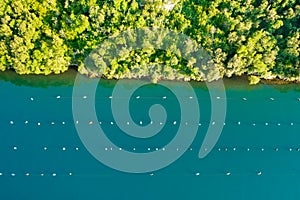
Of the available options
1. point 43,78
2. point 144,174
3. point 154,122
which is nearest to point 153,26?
point 154,122

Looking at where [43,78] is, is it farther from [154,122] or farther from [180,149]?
[180,149]

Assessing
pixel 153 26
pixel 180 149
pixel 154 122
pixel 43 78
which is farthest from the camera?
pixel 43 78

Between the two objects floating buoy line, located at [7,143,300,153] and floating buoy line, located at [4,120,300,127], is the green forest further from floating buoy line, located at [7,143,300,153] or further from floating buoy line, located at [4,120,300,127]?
floating buoy line, located at [7,143,300,153]

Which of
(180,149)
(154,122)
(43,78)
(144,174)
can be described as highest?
(43,78)

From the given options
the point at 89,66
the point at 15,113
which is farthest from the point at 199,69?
the point at 15,113

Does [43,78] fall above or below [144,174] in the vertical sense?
above

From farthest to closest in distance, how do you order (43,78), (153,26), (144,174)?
(43,78) → (153,26) → (144,174)
